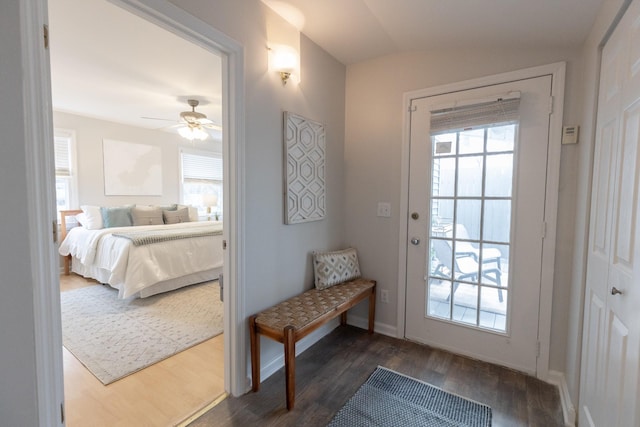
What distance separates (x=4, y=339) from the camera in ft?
3.09

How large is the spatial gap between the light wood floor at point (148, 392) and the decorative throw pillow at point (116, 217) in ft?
8.62

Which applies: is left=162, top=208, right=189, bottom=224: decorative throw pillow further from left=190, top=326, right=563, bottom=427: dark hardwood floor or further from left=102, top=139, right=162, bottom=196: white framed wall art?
left=190, top=326, right=563, bottom=427: dark hardwood floor

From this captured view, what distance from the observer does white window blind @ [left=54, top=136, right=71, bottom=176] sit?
4336 mm

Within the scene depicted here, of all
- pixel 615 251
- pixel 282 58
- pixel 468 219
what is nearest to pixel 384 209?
pixel 468 219

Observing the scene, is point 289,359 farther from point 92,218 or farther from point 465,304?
point 92,218

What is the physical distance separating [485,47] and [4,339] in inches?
115

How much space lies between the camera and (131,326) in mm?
2670

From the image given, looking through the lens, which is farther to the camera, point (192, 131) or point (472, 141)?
point (192, 131)

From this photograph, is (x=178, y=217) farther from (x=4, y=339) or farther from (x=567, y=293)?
(x=567, y=293)

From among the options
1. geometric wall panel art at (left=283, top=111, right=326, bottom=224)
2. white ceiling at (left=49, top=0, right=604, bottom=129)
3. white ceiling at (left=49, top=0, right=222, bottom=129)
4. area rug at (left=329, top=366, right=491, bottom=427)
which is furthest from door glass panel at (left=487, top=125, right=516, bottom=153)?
white ceiling at (left=49, top=0, right=222, bottom=129)

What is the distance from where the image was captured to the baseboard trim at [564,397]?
1.56 meters

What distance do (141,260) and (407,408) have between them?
2.96 metres

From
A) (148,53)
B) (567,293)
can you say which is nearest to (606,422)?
(567,293)

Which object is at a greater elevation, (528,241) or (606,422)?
(528,241)
